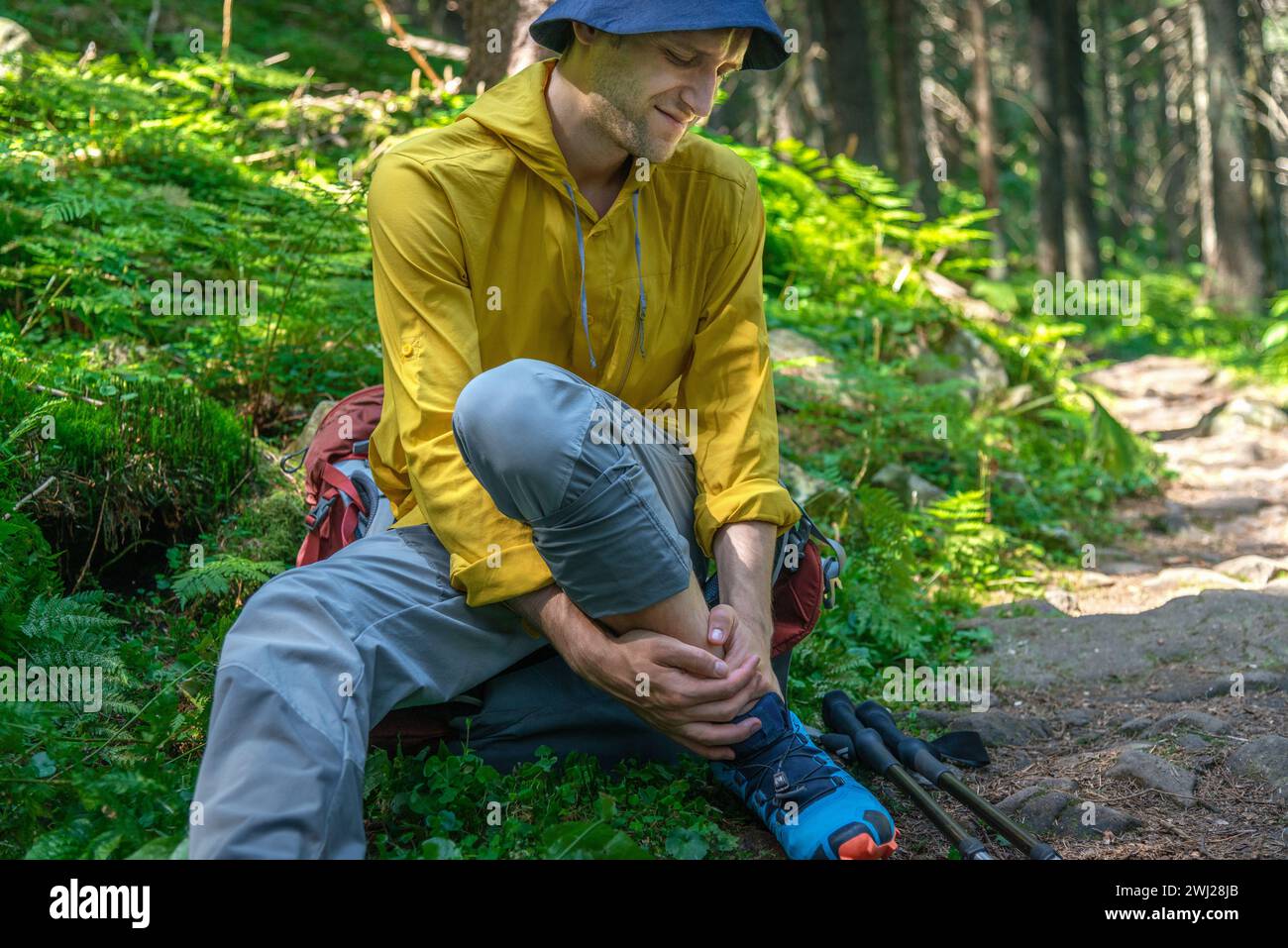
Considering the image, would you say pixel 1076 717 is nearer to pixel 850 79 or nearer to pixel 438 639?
pixel 438 639

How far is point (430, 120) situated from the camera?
6.95 metres

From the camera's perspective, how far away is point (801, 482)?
5523 millimetres

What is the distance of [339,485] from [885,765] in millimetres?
1856

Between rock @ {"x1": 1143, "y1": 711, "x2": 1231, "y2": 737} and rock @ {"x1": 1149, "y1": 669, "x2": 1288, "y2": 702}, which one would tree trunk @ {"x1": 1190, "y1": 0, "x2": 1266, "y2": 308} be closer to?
rock @ {"x1": 1149, "y1": 669, "x2": 1288, "y2": 702}

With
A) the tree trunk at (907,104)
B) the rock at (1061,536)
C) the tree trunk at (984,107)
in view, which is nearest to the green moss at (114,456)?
the rock at (1061,536)

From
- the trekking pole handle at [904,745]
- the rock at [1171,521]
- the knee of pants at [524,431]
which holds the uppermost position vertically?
the knee of pants at [524,431]

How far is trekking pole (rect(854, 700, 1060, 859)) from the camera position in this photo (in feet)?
8.84

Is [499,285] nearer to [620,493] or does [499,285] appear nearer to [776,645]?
[620,493]

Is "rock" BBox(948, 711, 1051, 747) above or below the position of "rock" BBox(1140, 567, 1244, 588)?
above

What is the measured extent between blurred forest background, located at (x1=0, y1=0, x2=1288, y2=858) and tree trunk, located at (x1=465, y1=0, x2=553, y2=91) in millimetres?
30

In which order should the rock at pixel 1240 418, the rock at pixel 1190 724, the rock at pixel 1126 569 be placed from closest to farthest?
the rock at pixel 1190 724
the rock at pixel 1126 569
the rock at pixel 1240 418

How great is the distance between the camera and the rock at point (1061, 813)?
2.97 metres

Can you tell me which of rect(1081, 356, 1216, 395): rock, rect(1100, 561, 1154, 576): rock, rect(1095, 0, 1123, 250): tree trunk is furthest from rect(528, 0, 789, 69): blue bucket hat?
rect(1095, 0, 1123, 250): tree trunk

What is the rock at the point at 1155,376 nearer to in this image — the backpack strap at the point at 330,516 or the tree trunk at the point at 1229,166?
the tree trunk at the point at 1229,166
